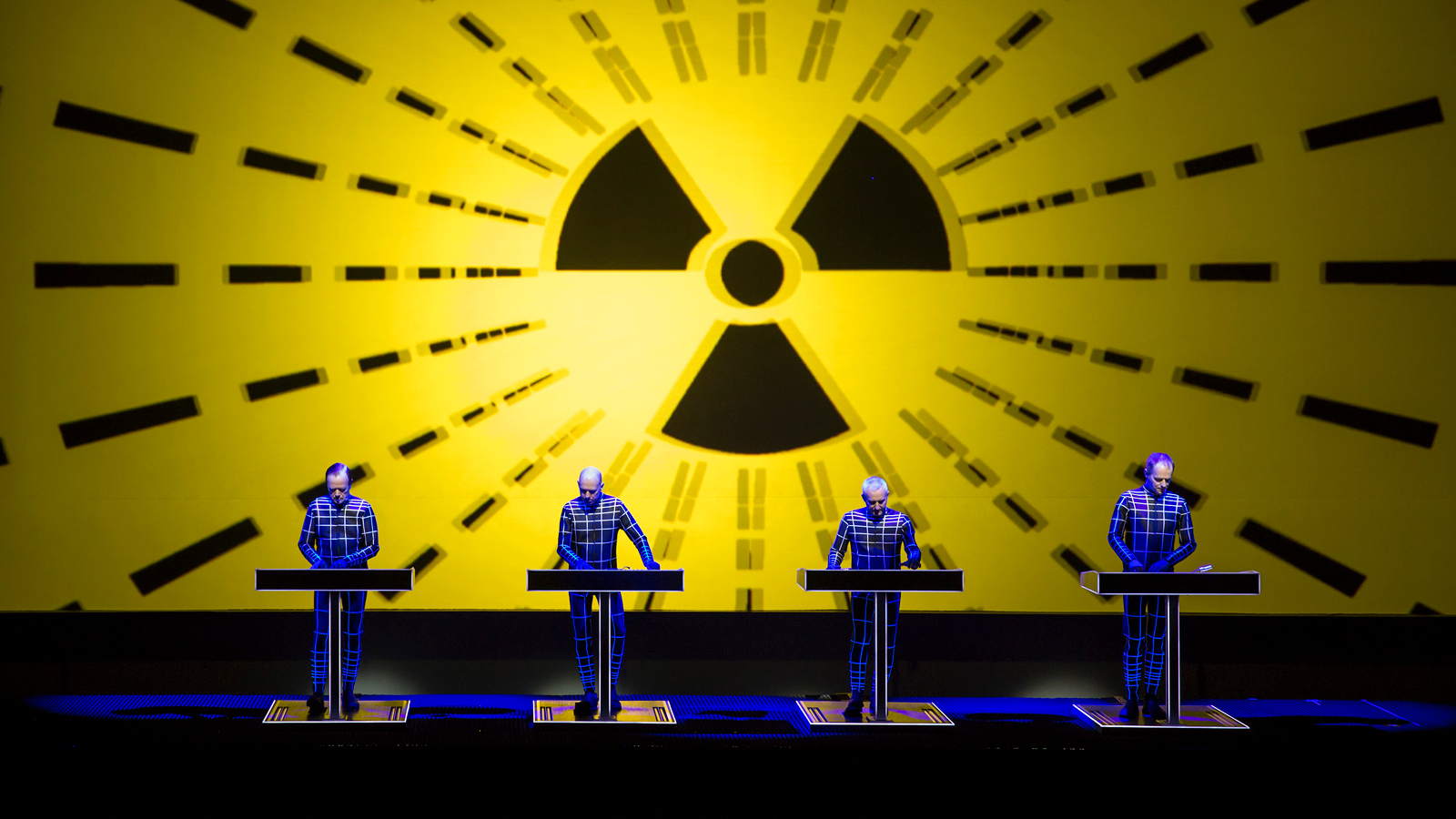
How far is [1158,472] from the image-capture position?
517 cm

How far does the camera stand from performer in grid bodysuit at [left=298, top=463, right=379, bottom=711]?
516 centimetres

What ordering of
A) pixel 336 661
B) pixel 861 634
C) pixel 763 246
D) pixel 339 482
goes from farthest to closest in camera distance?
pixel 763 246 < pixel 861 634 < pixel 339 482 < pixel 336 661

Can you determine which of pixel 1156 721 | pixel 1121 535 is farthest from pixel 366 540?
pixel 1156 721

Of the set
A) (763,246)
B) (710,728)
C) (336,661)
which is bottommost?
(710,728)

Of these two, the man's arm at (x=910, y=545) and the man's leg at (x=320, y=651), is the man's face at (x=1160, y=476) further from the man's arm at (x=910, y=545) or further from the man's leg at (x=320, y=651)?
the man's leg at (x=320, y=651)

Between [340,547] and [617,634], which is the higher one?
[340,547]

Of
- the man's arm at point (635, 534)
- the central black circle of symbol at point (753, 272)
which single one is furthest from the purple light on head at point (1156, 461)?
the man's arm at point (635, 534)

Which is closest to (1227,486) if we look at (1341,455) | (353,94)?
(1341,455)

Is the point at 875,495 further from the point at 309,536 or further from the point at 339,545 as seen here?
the point at 309,536

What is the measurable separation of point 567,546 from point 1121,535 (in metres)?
2.71

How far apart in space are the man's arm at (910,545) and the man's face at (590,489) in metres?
1.50

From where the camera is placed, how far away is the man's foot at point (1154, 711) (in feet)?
17.1

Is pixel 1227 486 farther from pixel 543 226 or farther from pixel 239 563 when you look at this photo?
pixel 239 563

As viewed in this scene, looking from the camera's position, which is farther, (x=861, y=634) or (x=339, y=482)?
(x=861, y=634)
